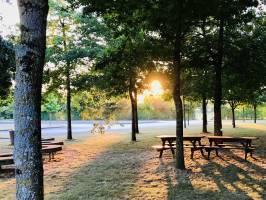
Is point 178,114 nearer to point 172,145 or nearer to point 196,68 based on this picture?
point 172,145

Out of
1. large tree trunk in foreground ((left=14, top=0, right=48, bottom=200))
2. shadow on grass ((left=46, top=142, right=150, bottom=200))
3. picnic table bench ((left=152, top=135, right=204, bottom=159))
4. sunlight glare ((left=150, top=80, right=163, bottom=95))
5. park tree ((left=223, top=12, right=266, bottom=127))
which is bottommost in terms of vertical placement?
shadow on grass ((left=46, top=142, right=150, bottom=200))

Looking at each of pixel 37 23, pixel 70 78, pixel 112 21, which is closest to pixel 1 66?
pixel 112 21

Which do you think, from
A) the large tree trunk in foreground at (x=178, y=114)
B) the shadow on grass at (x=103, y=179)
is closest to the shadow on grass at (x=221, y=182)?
the large tree trunk in foreground at (x=178, y=114)

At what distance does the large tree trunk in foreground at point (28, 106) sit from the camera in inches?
228

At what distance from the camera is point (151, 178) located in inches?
464

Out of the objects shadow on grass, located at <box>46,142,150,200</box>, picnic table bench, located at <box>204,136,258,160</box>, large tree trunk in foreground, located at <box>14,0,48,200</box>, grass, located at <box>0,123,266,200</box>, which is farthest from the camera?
picnic table bench, located at <box>204,136,258,160</box>

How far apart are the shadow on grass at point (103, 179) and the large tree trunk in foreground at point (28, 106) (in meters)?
3.90

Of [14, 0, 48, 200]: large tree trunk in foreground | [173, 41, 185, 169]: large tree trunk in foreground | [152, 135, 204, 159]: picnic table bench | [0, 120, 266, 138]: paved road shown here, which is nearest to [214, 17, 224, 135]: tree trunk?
[152, 135, 204, 159]: picnic table bench

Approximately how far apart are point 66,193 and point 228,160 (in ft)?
24.5

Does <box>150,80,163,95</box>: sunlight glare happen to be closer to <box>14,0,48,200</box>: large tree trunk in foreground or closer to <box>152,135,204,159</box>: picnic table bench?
<box>152,135,204,159</box>: picnic table bench

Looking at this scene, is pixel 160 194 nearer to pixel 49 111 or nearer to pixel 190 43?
pixel 190 43

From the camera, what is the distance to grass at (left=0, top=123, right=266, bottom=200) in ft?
31.9

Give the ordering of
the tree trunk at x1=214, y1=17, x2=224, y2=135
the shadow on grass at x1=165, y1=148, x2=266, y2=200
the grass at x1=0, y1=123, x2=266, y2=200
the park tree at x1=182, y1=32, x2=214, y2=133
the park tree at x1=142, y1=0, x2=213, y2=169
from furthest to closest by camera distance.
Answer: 1. the tree trunk at x1=214, y1=17, x2=224, y2=135
2. the park tree at x1=182, y1=32, x2=214, y2=133
3. the park tree at x1=142, y1=0, x2=213, y2=169
4. the grass at x1=0, y1=123, x2=266, y2=200
5. the shadow on grass at x1=165, y1=148, x2=266, y2=200

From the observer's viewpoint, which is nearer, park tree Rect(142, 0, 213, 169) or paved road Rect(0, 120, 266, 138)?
park tree Rect(142, 0, 213, 169)
